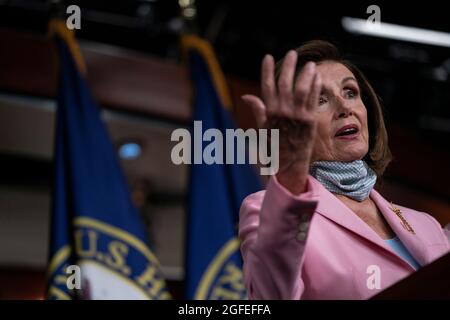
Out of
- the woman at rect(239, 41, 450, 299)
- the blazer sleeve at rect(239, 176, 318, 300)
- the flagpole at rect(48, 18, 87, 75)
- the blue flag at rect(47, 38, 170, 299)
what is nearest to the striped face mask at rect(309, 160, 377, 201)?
the woman at rect(239, 41, 450, 299)

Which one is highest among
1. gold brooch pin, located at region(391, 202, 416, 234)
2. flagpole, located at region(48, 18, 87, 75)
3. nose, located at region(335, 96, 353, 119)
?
flagpole, located at region(48, 18, 87, 75)

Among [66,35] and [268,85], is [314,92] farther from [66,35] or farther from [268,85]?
[66,35]

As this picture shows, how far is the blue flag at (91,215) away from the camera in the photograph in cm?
255

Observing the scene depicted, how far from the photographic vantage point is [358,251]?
3.26ft

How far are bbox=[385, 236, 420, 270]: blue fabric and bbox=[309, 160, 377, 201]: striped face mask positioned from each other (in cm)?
7

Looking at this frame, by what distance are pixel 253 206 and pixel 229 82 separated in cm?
271

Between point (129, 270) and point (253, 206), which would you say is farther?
point (129, 270)

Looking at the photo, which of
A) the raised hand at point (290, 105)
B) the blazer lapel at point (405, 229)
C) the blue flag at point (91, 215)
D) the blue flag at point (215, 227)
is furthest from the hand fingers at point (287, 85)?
the blue flag at point (215, 227)

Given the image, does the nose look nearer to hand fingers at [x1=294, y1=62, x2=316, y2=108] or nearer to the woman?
the woman

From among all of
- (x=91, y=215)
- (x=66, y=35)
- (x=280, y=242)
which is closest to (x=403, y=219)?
(x=280, y=242)

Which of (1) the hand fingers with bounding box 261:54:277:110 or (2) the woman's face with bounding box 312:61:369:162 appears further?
(2) the woman's face with bounding box 312:61:369:162

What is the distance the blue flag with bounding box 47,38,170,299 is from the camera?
100 inches

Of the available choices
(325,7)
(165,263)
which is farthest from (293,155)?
(165,263)
